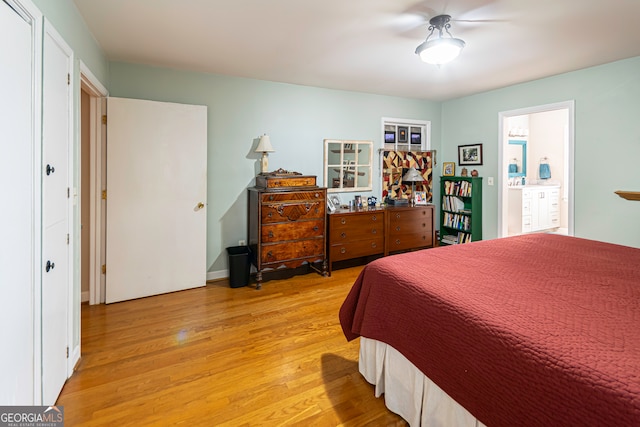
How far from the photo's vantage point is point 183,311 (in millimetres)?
3031

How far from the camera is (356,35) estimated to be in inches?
106

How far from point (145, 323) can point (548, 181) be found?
741 cm

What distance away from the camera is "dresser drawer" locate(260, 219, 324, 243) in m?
3.57

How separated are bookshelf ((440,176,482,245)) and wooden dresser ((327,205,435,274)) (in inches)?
21.7

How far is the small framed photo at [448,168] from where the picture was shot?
526cm

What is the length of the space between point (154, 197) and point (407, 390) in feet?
9.80

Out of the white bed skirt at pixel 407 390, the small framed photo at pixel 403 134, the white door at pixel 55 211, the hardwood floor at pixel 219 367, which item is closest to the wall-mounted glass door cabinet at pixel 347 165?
the small framed photo at pixel 403 134

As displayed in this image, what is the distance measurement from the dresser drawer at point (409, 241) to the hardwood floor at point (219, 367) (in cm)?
154

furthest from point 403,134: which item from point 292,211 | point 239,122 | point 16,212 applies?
point 16,212

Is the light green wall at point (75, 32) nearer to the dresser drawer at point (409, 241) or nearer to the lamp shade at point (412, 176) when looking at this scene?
the dresser drawer at point (409, 241)

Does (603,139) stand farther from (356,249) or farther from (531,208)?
→ (356,249)

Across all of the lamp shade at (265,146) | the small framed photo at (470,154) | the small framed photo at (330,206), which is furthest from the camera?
the small framed photo at (470,154)

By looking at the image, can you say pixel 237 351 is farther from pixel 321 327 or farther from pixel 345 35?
pixel 345 35

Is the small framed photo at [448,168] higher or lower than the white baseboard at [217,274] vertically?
higher
